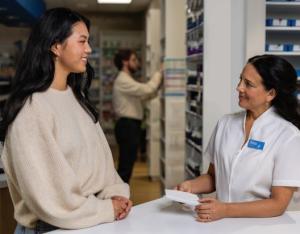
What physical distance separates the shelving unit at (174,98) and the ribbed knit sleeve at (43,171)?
11.1ft

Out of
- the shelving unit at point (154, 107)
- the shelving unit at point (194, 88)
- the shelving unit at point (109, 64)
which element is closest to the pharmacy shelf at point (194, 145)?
the shelving unit at point (194, 88)

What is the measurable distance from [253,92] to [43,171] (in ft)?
3.30

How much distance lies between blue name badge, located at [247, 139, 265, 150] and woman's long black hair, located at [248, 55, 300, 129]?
0.17 m

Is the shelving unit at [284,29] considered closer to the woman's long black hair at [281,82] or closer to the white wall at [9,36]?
the woman's long black hair at [281,82]

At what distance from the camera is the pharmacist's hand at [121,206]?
1777 mm

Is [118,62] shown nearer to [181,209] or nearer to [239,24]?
[239,24]

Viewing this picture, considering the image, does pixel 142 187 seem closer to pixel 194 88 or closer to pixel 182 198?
pixel 194 88

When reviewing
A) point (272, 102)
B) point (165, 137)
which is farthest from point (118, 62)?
point (272, 102)

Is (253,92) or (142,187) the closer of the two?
(253,92)

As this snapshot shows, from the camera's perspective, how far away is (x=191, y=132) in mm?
3848

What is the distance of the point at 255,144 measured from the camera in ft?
6.51

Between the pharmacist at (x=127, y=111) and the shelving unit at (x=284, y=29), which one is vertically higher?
the shelving unit at (x=284, y=29)

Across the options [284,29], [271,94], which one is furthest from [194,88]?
[271,94]

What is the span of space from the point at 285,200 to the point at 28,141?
1.07 m
